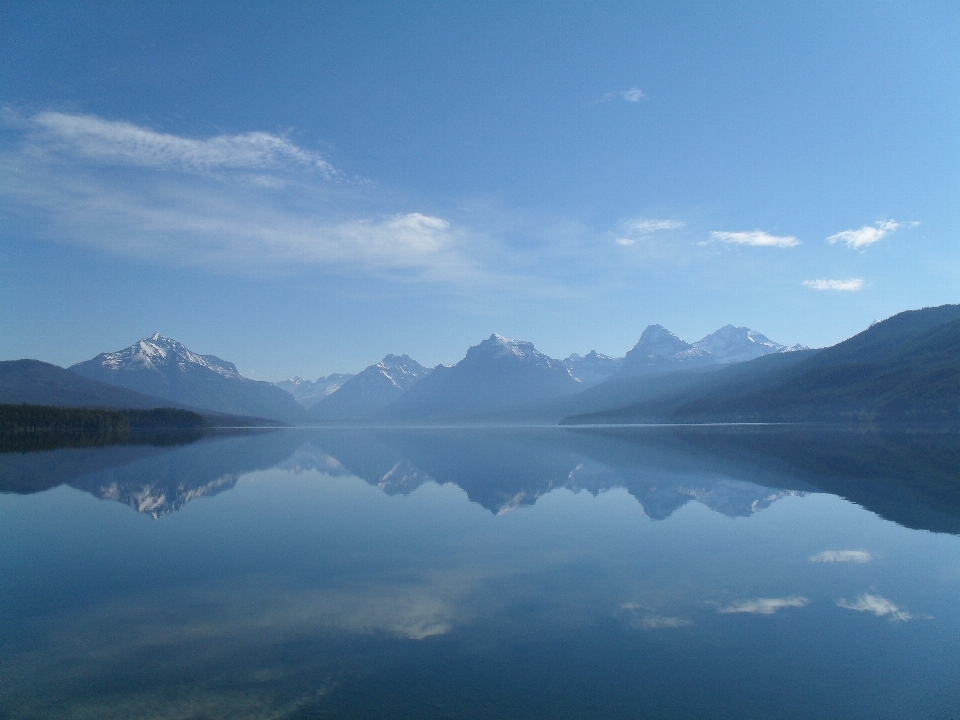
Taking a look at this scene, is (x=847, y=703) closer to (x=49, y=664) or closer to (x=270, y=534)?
(x=49, y=664)

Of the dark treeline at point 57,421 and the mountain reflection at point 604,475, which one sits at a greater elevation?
the dark treeline at point 57,421

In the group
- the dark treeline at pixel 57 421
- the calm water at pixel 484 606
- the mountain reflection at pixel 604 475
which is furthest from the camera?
the dark treeline at pixel 57 421

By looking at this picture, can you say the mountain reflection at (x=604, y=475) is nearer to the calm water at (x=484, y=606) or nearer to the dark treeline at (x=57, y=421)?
the calm water at (x=484, y=606)

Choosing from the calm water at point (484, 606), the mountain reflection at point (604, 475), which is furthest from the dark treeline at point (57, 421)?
the calm water at point (484, 606)

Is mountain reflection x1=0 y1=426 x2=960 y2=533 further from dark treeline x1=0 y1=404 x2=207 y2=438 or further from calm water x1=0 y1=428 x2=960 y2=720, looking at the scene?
dark treeline x1=0 y1=404 x2=207 y2=438

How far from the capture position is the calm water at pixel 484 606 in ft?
43.3

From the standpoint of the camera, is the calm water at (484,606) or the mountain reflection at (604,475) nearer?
the calm water at (484,606)

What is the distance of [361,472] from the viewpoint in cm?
6431

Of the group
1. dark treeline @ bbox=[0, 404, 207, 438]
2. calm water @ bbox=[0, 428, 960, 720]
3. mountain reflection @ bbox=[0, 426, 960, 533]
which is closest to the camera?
calm water @ bbox=[0, 428, 960, 720]

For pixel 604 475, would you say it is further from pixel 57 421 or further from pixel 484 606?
pixel 57 421

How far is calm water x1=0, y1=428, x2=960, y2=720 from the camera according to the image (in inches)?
520

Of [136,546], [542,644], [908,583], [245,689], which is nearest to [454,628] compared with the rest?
[542,644]

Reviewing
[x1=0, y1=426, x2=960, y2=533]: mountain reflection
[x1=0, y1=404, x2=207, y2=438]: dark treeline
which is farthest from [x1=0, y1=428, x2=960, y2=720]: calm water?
→ [x1=0, y1=404, x2=207, y2=438]: dark treeline

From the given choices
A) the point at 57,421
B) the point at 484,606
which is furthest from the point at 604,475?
the point at 57,421
